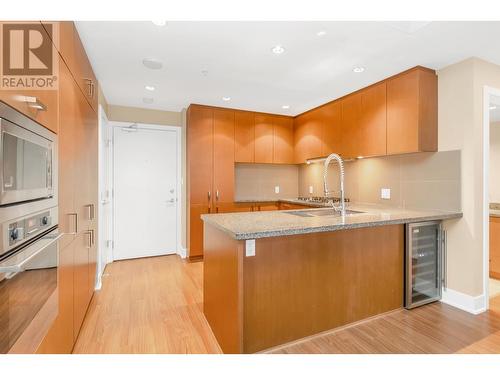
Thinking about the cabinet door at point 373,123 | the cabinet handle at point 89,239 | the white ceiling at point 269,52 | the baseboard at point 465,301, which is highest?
the white ceiling at point 269,52

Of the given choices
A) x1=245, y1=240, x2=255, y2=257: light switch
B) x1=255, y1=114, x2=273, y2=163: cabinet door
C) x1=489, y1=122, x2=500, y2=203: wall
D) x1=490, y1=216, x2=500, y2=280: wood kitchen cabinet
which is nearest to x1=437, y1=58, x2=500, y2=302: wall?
x1=490, y1=216, x2=500, y2=280: wood kitchen cabinet

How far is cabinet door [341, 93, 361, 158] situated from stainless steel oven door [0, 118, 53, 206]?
10.4 feet

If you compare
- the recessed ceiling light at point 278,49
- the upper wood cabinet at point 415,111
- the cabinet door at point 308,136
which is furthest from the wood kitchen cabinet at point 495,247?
the recessed ceiling light at point 278,49

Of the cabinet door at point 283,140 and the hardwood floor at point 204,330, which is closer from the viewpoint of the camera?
the hardwood floor at point 204,330

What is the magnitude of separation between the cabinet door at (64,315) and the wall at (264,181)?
9.84 feet

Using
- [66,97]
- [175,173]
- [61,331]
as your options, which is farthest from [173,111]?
[61,331]

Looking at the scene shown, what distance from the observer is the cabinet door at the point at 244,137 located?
428 cm

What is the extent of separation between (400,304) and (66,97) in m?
3.28

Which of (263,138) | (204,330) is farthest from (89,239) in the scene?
(263,138)

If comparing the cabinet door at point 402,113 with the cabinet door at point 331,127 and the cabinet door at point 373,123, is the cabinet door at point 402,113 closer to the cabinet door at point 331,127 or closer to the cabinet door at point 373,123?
the cabinet door at point 373,123

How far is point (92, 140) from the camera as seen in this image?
2.64 metres

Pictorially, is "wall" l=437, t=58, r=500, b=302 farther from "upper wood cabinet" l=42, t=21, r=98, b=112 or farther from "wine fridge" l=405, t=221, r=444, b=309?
"upper wood cabinet" l=42, t=21, r=98, b=112
